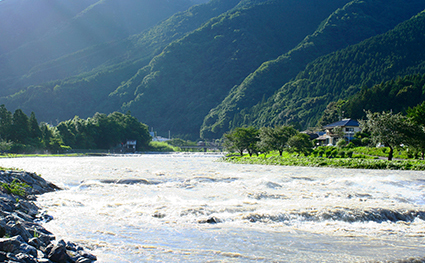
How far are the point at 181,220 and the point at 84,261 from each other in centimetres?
538

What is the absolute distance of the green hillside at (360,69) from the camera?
168375 mm

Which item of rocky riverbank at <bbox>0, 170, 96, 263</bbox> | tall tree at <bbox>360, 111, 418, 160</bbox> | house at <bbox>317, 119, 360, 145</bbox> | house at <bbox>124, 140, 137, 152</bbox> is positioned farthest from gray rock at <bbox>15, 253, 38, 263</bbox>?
house at <bbox>124, 140, 137, 152</bbox>

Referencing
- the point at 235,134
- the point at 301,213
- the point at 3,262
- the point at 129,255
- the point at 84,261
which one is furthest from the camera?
the point at 235,134

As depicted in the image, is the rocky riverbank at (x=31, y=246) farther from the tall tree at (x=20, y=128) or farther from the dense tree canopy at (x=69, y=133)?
the tall tree at (x=20, y=128)

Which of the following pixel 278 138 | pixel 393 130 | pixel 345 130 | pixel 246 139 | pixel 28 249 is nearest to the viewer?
pixel 28 249

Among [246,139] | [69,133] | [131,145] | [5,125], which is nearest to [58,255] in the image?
[246,139]

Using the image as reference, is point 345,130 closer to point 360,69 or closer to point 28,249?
point 28,249

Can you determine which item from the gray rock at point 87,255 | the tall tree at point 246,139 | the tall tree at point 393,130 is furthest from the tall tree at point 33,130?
the gray rock at point 87,255

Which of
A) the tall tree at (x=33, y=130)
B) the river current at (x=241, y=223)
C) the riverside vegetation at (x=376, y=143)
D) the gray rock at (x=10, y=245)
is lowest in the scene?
the river current at (x=241, y=223)

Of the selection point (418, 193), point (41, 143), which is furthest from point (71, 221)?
point (41, 143)

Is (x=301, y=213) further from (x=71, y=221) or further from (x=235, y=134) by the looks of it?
(x=235, y=134)

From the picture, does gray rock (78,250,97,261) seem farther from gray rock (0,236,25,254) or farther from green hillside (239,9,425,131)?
green hillside (239,9,425,131)

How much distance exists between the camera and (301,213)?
13.7m

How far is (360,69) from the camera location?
591 feet
